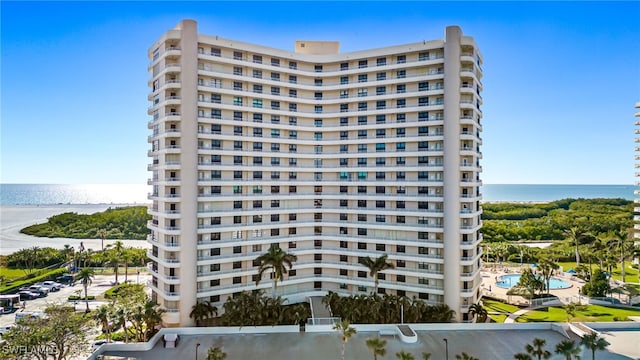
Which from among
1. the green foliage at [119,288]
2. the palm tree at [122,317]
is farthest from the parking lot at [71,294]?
the palm tree at [122,317]

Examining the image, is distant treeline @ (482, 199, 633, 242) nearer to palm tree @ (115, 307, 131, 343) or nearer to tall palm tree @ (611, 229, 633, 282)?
tall palm tree @ (611, 229, 633, 282)

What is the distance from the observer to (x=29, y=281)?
248 feet

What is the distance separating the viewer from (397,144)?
180 feet

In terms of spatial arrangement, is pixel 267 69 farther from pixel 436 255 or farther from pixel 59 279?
pixel 59 279

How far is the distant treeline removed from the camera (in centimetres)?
10969

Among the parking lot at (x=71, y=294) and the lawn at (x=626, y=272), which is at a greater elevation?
the lawn at (x=626, y=272)

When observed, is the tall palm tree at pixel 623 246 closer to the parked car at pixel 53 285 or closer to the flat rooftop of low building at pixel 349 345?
the flat rooftop of low building at pixel 349 345

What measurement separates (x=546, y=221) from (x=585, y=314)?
3222 inches

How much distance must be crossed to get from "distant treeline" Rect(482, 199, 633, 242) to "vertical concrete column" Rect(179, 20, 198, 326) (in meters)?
82.8

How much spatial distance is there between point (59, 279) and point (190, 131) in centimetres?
5551

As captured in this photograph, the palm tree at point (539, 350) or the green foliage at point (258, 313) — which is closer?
the palm tree at point (539, 350)

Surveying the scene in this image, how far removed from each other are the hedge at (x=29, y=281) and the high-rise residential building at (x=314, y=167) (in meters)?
39.8

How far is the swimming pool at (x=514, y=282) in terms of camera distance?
71.3 metres

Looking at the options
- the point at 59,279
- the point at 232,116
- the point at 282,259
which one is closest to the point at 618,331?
the point at 282,259
